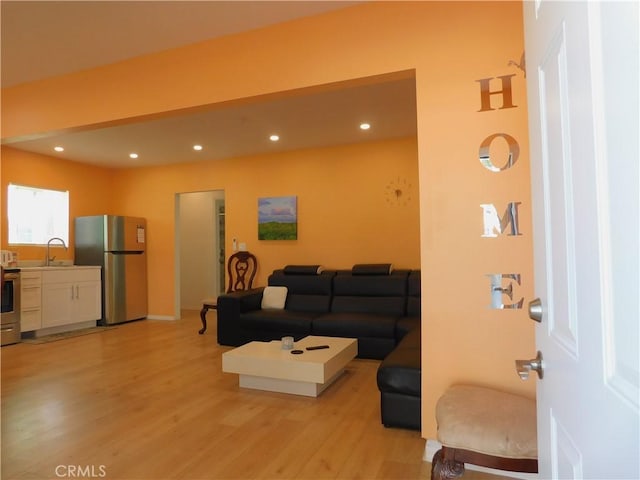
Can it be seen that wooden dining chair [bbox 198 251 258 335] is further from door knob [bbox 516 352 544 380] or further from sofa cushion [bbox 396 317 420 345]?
door knob [bbox 516 352 544 380]

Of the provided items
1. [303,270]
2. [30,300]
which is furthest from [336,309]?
[30,300]

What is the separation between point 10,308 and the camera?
Result: 185 inches

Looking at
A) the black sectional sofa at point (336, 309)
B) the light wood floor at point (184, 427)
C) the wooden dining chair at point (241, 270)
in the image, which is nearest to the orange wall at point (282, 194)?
the wooden dining chair at point (241, 270)

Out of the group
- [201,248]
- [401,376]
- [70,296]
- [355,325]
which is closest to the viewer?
[401,376]

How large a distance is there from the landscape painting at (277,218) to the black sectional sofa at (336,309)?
0.64 metres

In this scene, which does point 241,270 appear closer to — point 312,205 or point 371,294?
point 312,205

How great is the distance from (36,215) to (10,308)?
1526 millimetres

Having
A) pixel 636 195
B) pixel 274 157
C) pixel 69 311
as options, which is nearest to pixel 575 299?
pixel 636 195

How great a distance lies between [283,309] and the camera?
476 centimetres

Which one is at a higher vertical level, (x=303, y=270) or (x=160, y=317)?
(x=303, y=270)

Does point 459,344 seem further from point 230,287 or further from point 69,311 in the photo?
point 69,311

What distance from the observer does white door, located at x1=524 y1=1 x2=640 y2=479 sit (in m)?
0.47

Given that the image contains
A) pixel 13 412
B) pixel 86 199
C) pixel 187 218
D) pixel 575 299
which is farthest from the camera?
pixel 187 218

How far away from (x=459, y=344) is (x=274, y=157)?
14.2 ft
